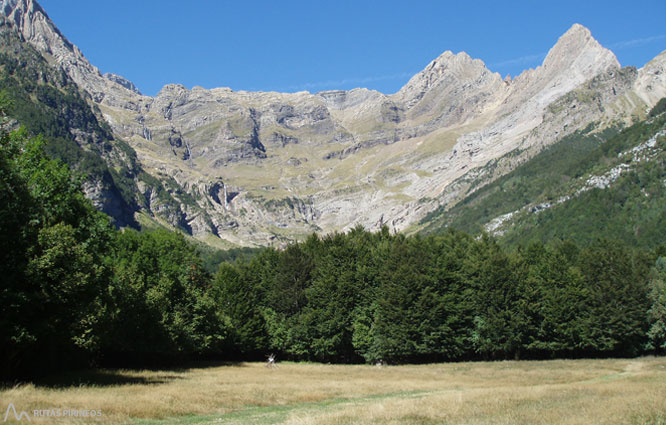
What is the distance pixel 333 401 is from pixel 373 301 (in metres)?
37.6

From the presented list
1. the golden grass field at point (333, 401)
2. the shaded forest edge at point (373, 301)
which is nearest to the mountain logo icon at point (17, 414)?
the golden grass field at point (333, 401)

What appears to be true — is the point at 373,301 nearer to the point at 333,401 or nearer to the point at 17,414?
the point at 333,401

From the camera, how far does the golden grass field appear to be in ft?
68.4

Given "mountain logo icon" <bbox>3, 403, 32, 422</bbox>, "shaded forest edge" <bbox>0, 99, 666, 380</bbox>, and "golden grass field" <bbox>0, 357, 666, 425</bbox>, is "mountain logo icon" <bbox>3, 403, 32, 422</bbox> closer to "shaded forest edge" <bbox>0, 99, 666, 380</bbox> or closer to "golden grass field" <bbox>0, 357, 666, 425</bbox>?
"golden grass field" <bbox>0, 357, 666, 425</bbox>

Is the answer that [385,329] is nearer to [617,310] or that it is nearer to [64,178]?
[617,310]

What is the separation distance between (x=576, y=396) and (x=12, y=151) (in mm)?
41477

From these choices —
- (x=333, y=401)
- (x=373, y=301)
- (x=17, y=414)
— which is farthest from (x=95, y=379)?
(x=373, y=301)

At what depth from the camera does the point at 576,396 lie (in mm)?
28547

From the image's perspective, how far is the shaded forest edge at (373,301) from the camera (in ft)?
172

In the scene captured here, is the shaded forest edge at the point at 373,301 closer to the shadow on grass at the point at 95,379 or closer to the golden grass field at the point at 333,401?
the shadow on grass at the point at 95,379

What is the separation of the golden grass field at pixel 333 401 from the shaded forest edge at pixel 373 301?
35.0 ft

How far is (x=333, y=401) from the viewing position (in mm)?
31641

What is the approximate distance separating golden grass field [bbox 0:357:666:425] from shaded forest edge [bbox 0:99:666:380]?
10667 mm

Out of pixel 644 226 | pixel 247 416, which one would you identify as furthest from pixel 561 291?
pixel 644 226
